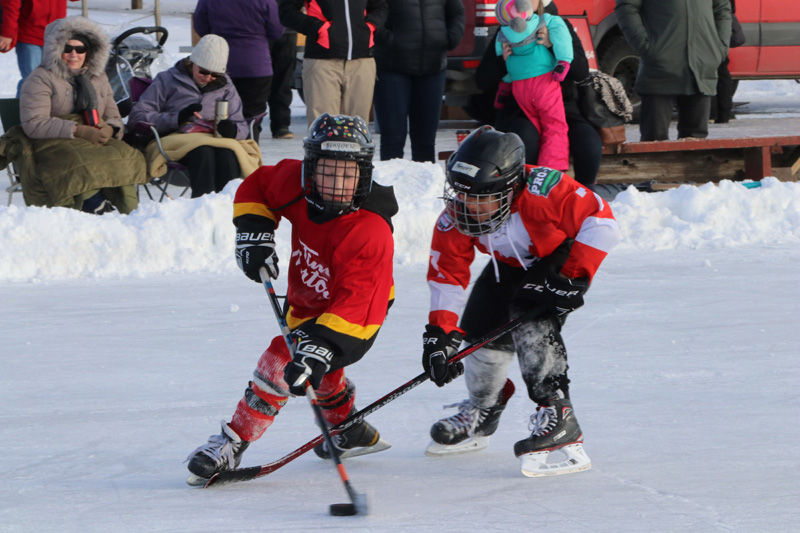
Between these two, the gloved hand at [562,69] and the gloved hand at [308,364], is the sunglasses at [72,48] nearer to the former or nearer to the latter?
the gloved hand at [562,69]

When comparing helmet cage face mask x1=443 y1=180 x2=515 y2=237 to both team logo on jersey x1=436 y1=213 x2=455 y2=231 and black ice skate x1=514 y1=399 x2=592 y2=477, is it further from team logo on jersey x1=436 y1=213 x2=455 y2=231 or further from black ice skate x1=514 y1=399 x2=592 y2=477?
black ice skate x1=514 y1=399 x2=592 y2=477

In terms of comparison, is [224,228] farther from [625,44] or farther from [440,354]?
[625,44]

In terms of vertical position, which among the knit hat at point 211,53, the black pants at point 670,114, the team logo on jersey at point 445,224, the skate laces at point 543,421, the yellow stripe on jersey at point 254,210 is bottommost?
the skate laces at point 543,421

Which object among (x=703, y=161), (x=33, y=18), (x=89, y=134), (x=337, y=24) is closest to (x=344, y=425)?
(x=89, y=134)

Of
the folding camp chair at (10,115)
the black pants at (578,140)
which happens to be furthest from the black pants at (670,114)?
the folding camp chair at (10,115)

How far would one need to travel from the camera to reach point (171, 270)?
5.33 m

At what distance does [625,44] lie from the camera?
32.4 feet

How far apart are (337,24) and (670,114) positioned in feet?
7.60

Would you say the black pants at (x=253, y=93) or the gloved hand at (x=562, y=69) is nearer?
the gloved hand at (x=562, y=69)

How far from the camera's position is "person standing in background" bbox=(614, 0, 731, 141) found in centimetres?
643

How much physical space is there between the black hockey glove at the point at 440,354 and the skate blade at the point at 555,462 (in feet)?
0.98

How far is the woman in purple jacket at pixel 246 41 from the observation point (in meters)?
7.20

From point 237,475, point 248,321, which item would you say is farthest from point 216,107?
point 237,475

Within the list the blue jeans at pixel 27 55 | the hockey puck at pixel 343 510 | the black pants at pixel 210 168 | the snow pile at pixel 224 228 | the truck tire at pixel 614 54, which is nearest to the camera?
the hockey puck at pixel 343 510
